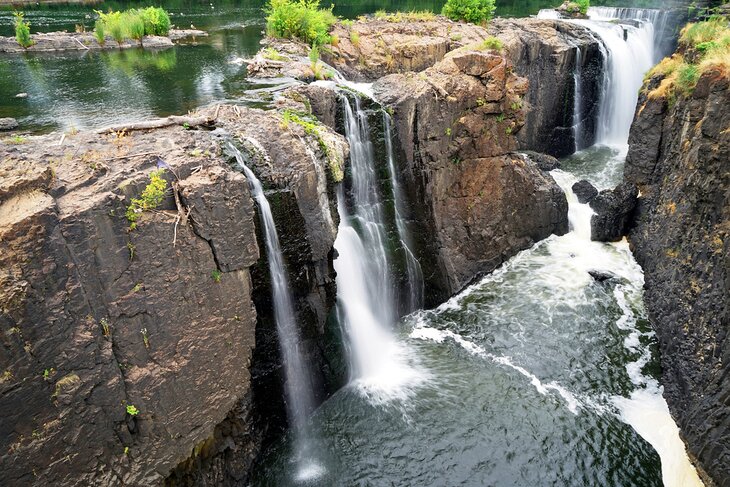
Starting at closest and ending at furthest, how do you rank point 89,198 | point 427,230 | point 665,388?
point 89,198, point 665,388, point 427,230

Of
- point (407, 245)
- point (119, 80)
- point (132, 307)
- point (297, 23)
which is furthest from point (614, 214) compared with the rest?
point (119, 80)

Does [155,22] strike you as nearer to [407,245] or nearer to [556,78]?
[407,245]

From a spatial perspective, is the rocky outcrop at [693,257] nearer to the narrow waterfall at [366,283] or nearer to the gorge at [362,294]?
the gorge at [362,294]

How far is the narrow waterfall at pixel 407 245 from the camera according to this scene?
12664 mm

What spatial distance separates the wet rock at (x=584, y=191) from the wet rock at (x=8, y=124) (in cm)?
1579

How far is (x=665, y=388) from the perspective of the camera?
1035 centimetres

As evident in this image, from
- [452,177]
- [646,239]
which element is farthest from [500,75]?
[646,239]

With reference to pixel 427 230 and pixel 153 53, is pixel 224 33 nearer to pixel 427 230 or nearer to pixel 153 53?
pixel 153 53

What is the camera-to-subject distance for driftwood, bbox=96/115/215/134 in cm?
851

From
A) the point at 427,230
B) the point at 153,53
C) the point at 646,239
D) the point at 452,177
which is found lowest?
the point at 646,239

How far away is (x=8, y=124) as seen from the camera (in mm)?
10250

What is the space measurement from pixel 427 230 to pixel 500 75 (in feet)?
15.1

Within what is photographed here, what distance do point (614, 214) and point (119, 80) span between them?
15376 mm

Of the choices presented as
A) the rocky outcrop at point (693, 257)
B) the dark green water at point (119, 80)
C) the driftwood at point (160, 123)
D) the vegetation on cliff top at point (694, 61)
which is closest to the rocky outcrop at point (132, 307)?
the driftwood at point (160, 123)
